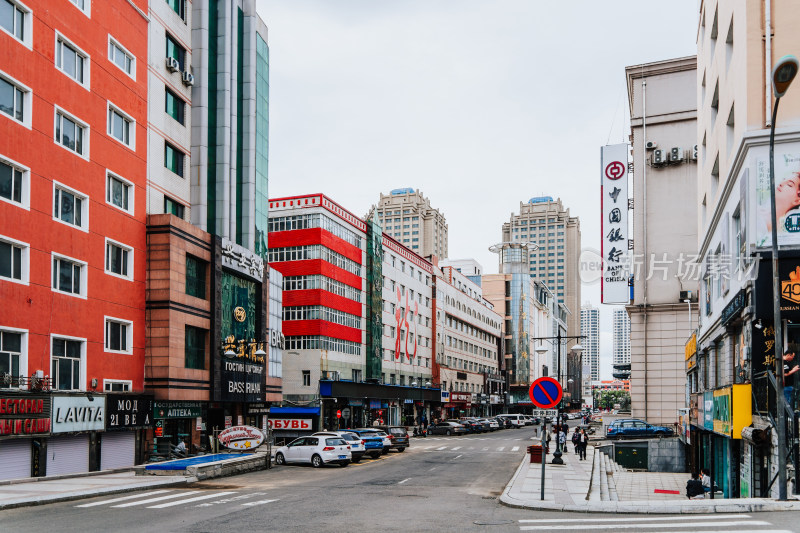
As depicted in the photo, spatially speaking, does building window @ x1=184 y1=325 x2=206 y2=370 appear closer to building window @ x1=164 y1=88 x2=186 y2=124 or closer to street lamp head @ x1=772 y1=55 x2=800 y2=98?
building window @ x1=164 y1=88 x2=186 y2=124

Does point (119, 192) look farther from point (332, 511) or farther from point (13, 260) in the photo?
point (332, 511)

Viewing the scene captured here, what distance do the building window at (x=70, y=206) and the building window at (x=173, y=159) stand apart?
869 cm

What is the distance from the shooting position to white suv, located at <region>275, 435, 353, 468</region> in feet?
111

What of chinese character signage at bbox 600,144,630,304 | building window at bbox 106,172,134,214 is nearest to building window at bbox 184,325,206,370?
building window at bbox 106,172,134,214

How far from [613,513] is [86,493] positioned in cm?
1466

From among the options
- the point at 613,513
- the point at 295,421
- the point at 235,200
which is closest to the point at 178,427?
the point at 235,200

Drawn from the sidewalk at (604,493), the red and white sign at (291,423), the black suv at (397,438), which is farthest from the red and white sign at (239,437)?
the red and white sign at (291,423)

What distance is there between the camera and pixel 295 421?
6147cm

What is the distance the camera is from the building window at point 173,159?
41.2 metres

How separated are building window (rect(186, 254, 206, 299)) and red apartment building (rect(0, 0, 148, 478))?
3212 mm

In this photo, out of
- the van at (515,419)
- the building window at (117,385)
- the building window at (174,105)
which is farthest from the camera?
the van at (515,419)

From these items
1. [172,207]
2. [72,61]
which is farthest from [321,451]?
[72,61]

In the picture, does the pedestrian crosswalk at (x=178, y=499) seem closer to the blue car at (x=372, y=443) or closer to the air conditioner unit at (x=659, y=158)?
the blue car at (x=372, y=443)

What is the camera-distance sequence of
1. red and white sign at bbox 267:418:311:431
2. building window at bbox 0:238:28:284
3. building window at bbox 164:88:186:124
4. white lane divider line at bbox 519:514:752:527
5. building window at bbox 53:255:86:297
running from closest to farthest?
white lane divider line at bbox 519:514:752:527, building window at bbox 0:238:28:284, building window at bbox 53:255:86:297, building window at bbox 164:88:186:124, red and white sign at bbox 267:418:311:431
